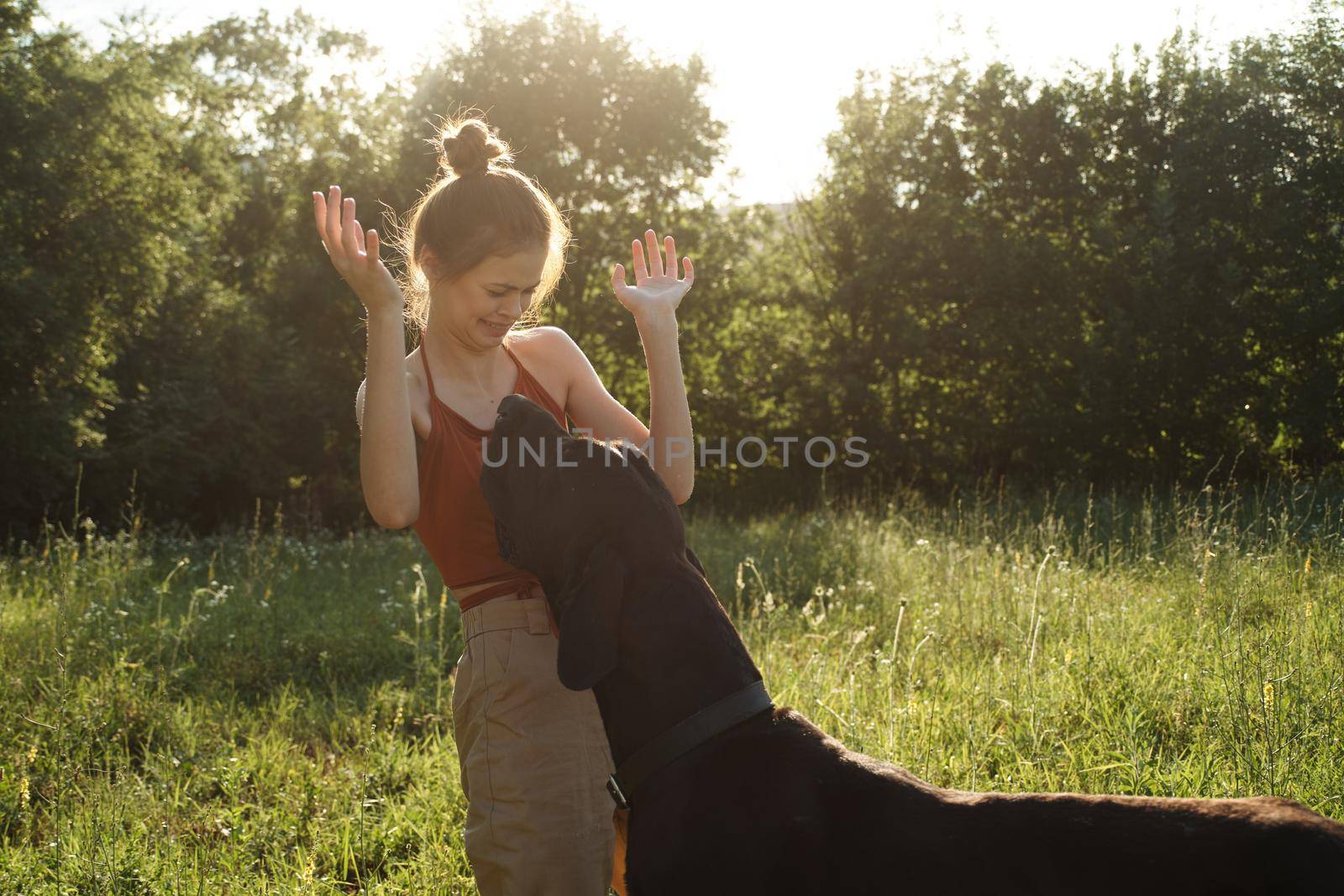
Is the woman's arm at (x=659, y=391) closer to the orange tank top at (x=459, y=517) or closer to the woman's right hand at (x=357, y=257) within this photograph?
the orange tank top at (x=459, y=517)

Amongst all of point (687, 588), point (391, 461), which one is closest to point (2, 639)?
point (391, 461)

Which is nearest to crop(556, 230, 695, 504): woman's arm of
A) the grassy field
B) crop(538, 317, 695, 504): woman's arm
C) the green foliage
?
crop(538, 317, 695, 504): woman's arm

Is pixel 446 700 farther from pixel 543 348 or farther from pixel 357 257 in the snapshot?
pixel 357 257

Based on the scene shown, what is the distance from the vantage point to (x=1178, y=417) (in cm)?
1280

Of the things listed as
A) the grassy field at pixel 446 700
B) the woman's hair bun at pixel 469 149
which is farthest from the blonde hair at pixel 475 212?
the grassy field at pixel 446 700

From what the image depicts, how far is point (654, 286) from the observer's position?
8.69ft

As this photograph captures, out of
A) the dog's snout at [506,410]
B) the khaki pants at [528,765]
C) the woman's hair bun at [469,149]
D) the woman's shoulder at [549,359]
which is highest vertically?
the woman's hair bun at [469,149]

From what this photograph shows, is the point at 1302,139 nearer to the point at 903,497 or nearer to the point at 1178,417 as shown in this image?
the point at 1178,417

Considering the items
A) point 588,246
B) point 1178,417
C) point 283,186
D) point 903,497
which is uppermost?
point 283,186

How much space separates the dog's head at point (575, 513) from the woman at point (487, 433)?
0.13m

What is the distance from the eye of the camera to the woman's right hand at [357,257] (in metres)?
2.16

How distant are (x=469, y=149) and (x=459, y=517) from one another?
962 millimetres

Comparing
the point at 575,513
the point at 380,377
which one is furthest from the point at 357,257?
the point at 575,513

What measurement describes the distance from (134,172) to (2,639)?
11.1m
